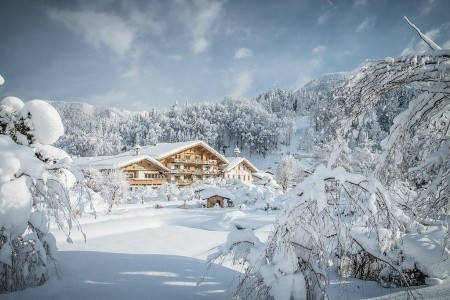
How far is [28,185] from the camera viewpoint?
5.07 metres

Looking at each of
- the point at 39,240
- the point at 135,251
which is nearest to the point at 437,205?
the point at 39,240

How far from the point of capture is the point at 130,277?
595 centimetres

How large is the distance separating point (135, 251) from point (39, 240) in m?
3.25

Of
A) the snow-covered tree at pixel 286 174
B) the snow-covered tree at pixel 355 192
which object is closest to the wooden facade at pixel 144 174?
the snow-covered tree at pixel 286 174

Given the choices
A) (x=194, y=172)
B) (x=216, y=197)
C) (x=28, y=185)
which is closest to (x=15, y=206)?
(x=28, y=185)

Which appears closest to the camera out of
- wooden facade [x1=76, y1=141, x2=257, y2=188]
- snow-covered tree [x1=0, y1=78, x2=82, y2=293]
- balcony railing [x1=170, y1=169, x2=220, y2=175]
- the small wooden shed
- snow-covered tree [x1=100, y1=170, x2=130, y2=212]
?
snow-covered tree [x1=0, y1=78, x2=82, y2=293]

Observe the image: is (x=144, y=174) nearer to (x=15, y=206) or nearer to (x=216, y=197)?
(x=216, y=197)

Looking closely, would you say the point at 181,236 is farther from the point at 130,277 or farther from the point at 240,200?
the point at 240,200

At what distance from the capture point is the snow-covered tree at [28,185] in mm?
4812

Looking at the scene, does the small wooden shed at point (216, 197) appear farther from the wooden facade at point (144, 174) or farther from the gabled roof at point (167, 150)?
the gabled roof at point (167, 150)

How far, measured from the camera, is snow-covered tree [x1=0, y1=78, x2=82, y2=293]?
4812 millimetres

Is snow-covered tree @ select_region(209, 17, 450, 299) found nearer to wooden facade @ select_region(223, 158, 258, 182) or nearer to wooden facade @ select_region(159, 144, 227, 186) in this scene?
wooden facade @ select_region(159, 144, 227, 186)

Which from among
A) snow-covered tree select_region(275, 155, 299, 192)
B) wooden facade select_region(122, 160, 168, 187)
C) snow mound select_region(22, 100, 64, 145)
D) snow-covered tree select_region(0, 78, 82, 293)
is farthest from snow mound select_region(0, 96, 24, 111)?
snow-covered tree select_region(275, 155, 299, 192)

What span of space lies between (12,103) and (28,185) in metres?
2.01
